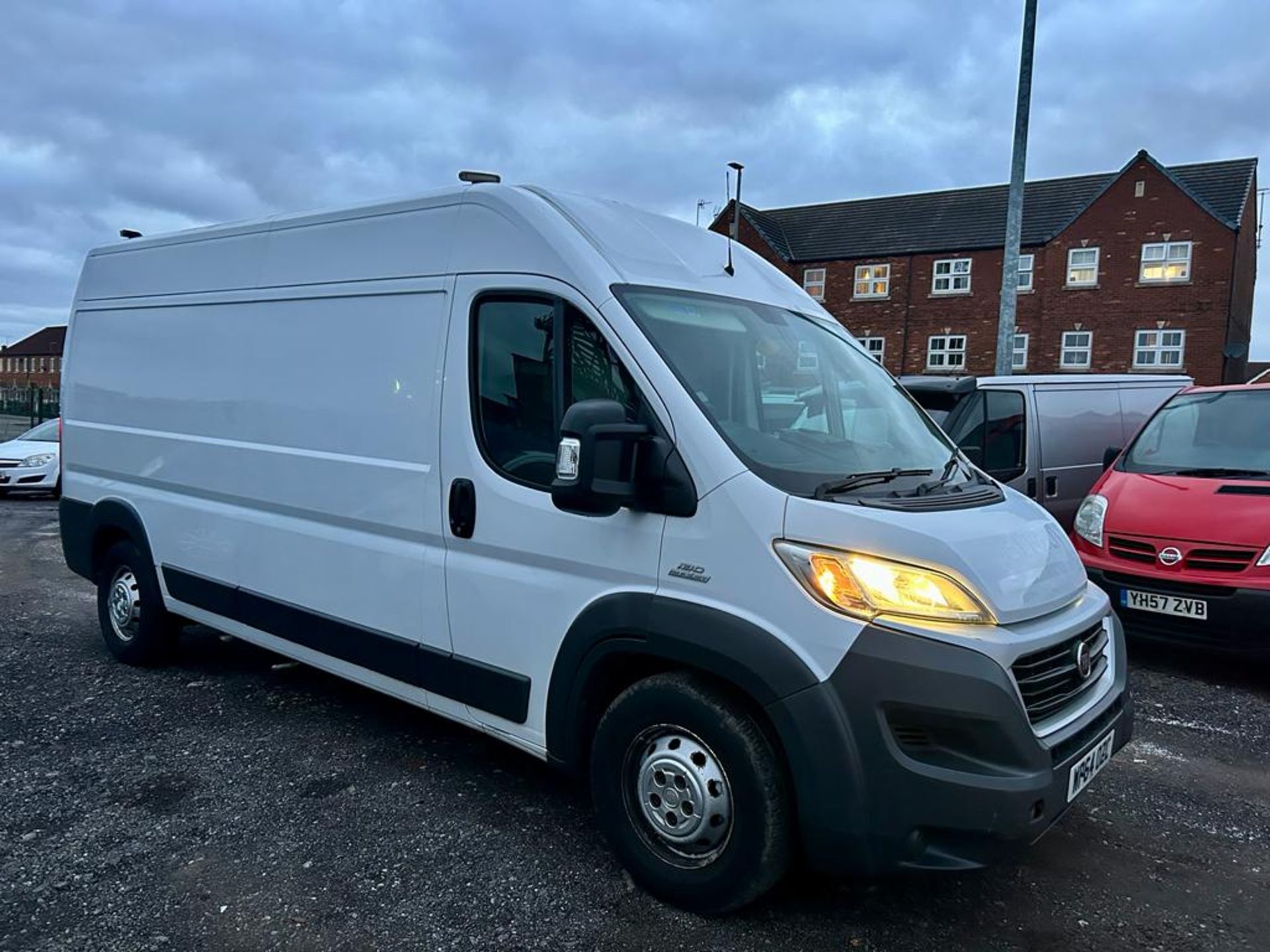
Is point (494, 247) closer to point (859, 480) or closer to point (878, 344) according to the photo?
point (859, 480)

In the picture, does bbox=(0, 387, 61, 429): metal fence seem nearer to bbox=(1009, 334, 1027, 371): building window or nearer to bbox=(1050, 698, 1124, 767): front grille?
bbox=(1050, 698, 1124, 767): front grille

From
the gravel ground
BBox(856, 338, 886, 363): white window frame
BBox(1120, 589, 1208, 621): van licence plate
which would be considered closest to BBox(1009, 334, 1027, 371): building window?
BBox(856, 338, 886, 363): white window frame

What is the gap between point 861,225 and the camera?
121 ft

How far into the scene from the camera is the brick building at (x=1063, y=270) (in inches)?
1133

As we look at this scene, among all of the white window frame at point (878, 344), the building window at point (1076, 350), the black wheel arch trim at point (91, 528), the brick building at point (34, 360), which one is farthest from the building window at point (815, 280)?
the brick building at point (34, 360)

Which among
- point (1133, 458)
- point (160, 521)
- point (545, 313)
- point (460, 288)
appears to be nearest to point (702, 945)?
point (545, 313)

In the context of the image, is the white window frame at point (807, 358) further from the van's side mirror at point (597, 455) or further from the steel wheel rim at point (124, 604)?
the steel wheel rim at point (124, 604)

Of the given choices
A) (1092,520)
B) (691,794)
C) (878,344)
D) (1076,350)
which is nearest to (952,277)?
(878,344)

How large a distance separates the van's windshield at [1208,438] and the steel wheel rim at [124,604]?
679 centimetres

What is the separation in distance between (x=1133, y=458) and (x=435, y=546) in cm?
540

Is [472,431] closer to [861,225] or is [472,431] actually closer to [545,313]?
[545,313]

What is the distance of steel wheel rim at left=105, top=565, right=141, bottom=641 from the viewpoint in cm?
538

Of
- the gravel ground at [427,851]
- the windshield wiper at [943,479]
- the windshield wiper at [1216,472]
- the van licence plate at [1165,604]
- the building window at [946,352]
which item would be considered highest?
the building window at [946,352]

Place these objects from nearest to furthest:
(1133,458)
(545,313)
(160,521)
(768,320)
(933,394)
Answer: (545,313) → (768,320) → (160,521) → (1133,458) → (933,394)
